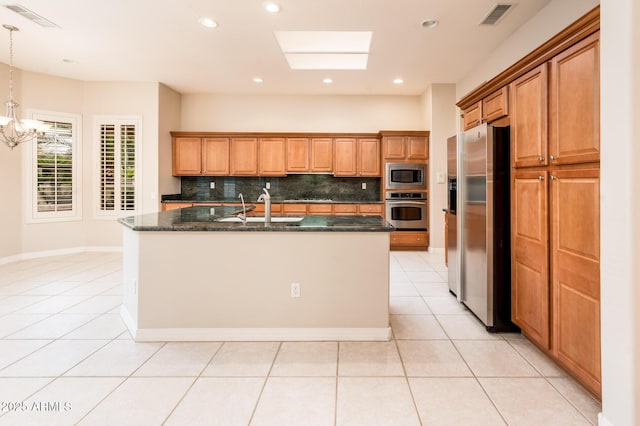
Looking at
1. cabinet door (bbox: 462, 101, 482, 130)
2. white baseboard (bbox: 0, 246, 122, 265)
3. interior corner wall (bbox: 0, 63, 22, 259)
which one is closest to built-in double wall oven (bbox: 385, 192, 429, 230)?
cabinet door (bbox: 462, 101, 482, 130)

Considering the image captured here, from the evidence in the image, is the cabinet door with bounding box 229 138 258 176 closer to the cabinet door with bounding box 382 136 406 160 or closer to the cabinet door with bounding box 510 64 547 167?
the cabinet door with bounding box 382 136 406 160

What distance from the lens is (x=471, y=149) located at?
2936mm

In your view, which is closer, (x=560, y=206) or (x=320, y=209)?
(x=560, y=206)

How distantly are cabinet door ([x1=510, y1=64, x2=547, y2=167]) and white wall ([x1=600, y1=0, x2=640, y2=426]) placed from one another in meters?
0.63

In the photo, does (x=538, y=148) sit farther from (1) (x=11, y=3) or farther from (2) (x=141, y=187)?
(2) (x=141, y=187)

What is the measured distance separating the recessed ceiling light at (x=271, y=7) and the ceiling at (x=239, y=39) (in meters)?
0.05

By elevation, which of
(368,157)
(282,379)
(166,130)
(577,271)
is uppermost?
(166,130)

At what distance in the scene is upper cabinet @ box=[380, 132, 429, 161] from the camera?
242 inches

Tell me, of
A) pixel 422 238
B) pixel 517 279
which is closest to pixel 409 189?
pixel 422 238

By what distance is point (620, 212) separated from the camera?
1450 mm

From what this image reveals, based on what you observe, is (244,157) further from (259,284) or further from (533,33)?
(533,33)

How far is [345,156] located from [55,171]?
4.85 meters

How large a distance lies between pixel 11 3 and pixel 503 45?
5.46 m

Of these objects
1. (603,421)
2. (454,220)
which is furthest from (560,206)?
(454,220)
